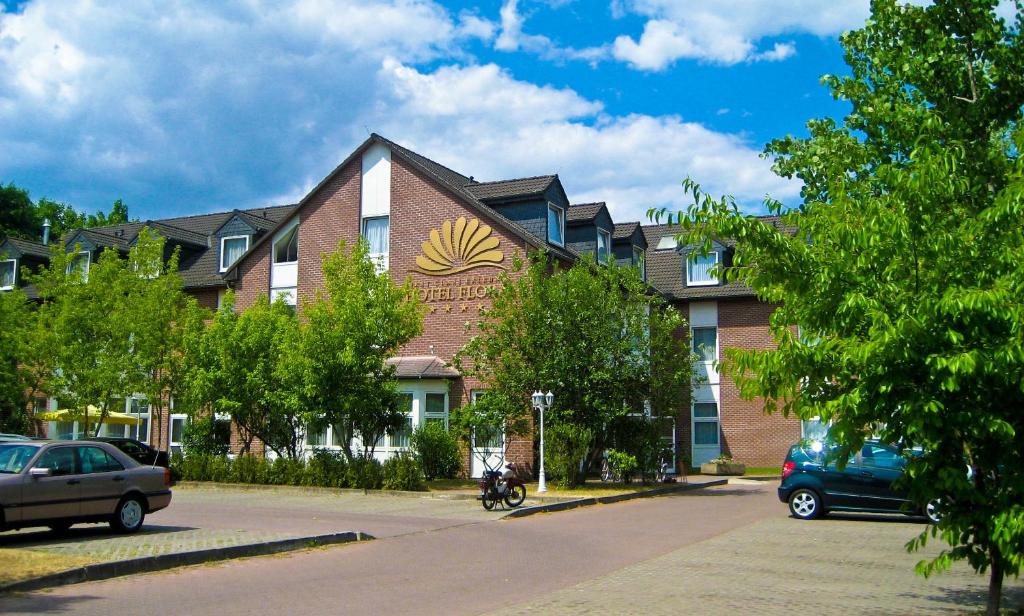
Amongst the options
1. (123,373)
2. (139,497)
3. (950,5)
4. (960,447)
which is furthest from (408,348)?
(960,447)

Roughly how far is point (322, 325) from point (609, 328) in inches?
301

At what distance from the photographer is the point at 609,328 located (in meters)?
26.3

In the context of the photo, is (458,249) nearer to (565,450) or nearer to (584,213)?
(584,213)

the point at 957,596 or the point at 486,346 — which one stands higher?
the point at 486,346

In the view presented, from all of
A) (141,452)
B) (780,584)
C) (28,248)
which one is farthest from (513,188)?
(28,248)

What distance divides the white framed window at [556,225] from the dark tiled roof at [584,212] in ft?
2.99

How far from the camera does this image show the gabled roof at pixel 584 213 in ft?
108

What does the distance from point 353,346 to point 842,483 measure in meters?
12.0

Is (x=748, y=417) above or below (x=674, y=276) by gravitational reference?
below

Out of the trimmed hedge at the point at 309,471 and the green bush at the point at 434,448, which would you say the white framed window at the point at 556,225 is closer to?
the green bush at the point at 434,448

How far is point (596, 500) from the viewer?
A: 23125mm

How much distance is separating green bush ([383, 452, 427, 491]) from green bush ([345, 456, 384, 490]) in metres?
0.23

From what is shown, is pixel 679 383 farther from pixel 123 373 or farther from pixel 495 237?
pixel 123 373

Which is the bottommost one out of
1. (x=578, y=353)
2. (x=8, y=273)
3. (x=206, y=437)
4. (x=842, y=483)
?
(x=842, y=483)
